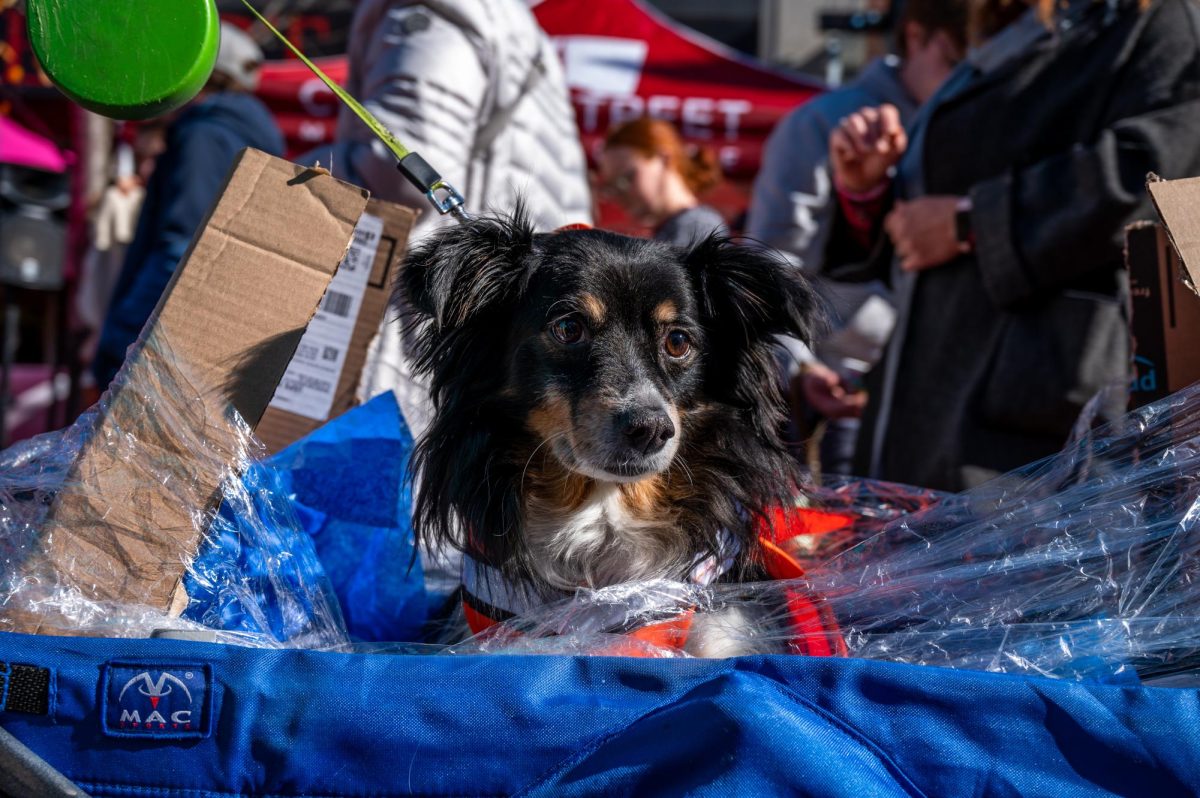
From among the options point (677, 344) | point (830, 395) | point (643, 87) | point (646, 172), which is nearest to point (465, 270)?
point (677, 344)

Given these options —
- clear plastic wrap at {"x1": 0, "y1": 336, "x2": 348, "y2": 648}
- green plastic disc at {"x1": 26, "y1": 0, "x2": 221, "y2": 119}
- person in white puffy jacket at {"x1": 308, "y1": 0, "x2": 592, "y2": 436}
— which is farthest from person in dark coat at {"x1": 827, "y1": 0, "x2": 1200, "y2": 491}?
green plastic disc at {"x1": 26, "y1": 0, "x2": 221, "y2": 119}

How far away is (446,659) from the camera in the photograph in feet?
3.43

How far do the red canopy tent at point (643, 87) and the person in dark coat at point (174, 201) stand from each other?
320 centimetres

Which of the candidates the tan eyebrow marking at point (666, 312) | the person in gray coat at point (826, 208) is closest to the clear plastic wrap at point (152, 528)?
the tan eyebrow marking at point (666, 312)

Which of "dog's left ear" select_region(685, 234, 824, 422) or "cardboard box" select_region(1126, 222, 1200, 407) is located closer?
"cardboard box" select_region(1126, 222, 1200, 407)

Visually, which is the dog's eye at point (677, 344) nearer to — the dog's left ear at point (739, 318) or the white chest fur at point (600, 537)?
the dog's left ear at point (739, 318)

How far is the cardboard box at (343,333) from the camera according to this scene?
1812mm

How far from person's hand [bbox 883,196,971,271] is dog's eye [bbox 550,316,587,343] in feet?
3.01

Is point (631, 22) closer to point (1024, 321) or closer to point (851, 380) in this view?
point (851, 380)

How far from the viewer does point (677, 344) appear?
5.91 feet

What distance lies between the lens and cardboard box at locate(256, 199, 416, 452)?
1812mm

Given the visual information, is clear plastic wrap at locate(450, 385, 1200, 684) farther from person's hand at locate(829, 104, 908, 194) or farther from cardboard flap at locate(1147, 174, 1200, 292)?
person's hand at locate(829, 104, 908, 194)

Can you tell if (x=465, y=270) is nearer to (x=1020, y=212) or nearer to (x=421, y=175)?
(x=421, y=175)

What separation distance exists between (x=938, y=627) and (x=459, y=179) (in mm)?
1716
